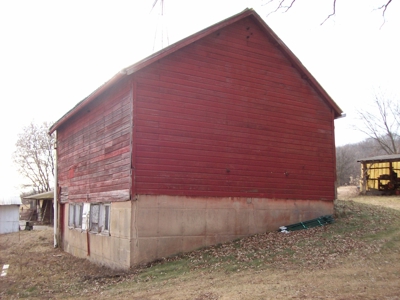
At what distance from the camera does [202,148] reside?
551 inches

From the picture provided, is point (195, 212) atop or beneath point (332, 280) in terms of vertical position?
atop

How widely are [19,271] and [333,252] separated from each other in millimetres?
11070

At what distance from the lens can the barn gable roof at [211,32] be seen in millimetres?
12883

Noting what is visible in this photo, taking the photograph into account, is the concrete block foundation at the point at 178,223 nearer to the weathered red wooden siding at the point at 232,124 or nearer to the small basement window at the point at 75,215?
the weathered red wooden siding at the point at 232,124

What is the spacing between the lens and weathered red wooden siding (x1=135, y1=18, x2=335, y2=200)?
43.4 ft

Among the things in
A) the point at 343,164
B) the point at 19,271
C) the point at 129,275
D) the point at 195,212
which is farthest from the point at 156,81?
the point at 343,164

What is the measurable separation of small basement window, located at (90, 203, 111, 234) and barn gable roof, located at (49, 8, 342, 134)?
13.1 feet

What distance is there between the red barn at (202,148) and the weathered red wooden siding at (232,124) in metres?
0.04

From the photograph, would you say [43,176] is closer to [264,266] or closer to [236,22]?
[236,22]

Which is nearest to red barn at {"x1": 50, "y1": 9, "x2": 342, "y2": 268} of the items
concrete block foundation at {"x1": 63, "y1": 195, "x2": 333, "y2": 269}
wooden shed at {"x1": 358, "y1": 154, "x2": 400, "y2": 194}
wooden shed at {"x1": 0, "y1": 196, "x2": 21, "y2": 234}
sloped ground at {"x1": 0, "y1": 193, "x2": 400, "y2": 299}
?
concrete block foundation at {"x1": 63, "y1": 195, "x2": 333, "y2": 269}

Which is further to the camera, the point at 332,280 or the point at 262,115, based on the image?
the point at 262,115

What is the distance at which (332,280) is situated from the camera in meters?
8.84

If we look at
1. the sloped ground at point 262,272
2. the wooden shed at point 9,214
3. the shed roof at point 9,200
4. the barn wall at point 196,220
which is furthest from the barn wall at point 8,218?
the barn wall at point 196,220

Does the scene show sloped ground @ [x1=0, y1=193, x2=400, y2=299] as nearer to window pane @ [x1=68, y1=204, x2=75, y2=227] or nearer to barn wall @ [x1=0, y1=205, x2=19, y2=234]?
window pane @ [x1=68, y1=204, x2=75, y2=227]
